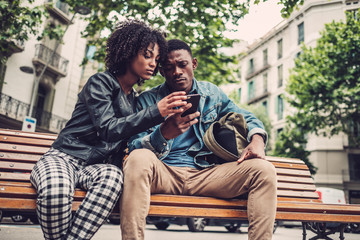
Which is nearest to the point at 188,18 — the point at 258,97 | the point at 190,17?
the point at 190,17

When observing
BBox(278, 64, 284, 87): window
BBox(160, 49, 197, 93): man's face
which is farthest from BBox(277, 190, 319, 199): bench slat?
BBox(278, 64, 284, 87): window

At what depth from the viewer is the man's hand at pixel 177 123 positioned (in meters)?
2.46

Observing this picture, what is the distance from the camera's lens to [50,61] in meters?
18.4

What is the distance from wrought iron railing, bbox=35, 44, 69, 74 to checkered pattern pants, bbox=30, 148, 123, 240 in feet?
53.8

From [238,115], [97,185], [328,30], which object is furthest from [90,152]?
[328,30]

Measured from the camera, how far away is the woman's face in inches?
109

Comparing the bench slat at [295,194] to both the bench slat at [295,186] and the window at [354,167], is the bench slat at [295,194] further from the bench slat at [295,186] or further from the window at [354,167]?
the window at [354,167]

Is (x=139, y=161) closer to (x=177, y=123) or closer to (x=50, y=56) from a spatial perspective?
(x=177, y=123)

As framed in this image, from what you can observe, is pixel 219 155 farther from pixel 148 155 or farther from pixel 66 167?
pixel 66 167

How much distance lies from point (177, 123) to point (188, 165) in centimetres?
60

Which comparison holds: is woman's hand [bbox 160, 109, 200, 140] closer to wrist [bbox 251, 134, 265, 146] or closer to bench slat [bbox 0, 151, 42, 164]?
wrist [bbox 251, 134, 265, 146]

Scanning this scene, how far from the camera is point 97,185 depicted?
2.24 metres

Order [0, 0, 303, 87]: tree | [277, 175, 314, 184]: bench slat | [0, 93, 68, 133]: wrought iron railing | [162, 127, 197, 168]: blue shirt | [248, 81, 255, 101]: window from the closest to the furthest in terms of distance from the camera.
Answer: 1. [162, 127, 197, 168]: blue shirt
2. [277, 175, 314, 184]: bench slat
3. [0, 0, 303, 87]: tree
4. [0, 93, 68, 133]: wrought iron railing
5. [248, 81, 255, 101]: window

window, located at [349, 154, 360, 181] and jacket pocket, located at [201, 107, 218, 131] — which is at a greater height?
window, located at [349, 154, 360, 181]
